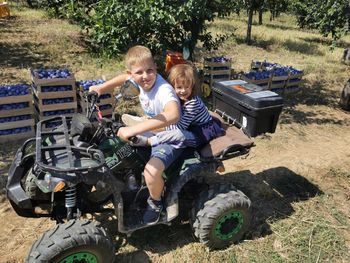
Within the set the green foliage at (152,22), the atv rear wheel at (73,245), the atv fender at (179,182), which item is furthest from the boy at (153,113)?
the green foliage at (152,22)

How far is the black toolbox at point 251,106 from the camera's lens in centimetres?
384

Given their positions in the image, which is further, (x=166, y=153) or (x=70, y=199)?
(x=166, y=153)

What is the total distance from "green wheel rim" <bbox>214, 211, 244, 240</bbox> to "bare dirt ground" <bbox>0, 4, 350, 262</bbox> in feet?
0.59

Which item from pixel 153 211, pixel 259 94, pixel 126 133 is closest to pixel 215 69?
A: pixel 259 94

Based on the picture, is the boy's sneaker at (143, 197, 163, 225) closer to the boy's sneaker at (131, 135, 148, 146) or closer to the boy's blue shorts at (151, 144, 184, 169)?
the boy's blue shorts at (151, 144, 184, 169)

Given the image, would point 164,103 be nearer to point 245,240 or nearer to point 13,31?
point 245,240

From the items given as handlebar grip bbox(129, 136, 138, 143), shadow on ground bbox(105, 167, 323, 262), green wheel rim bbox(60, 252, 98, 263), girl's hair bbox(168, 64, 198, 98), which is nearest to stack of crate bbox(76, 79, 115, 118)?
→ shadow on ground bbox(105, 167, 323, 262)

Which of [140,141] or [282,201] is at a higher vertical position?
[140,141]

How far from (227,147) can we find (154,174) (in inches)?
31.0

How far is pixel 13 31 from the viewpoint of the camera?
1297cm

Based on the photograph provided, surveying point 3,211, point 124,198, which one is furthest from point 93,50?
point 124,198

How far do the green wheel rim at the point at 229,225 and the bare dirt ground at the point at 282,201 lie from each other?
0.18 m

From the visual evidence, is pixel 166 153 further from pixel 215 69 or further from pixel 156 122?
pixel 215 69

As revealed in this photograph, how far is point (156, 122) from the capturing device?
2934mm
